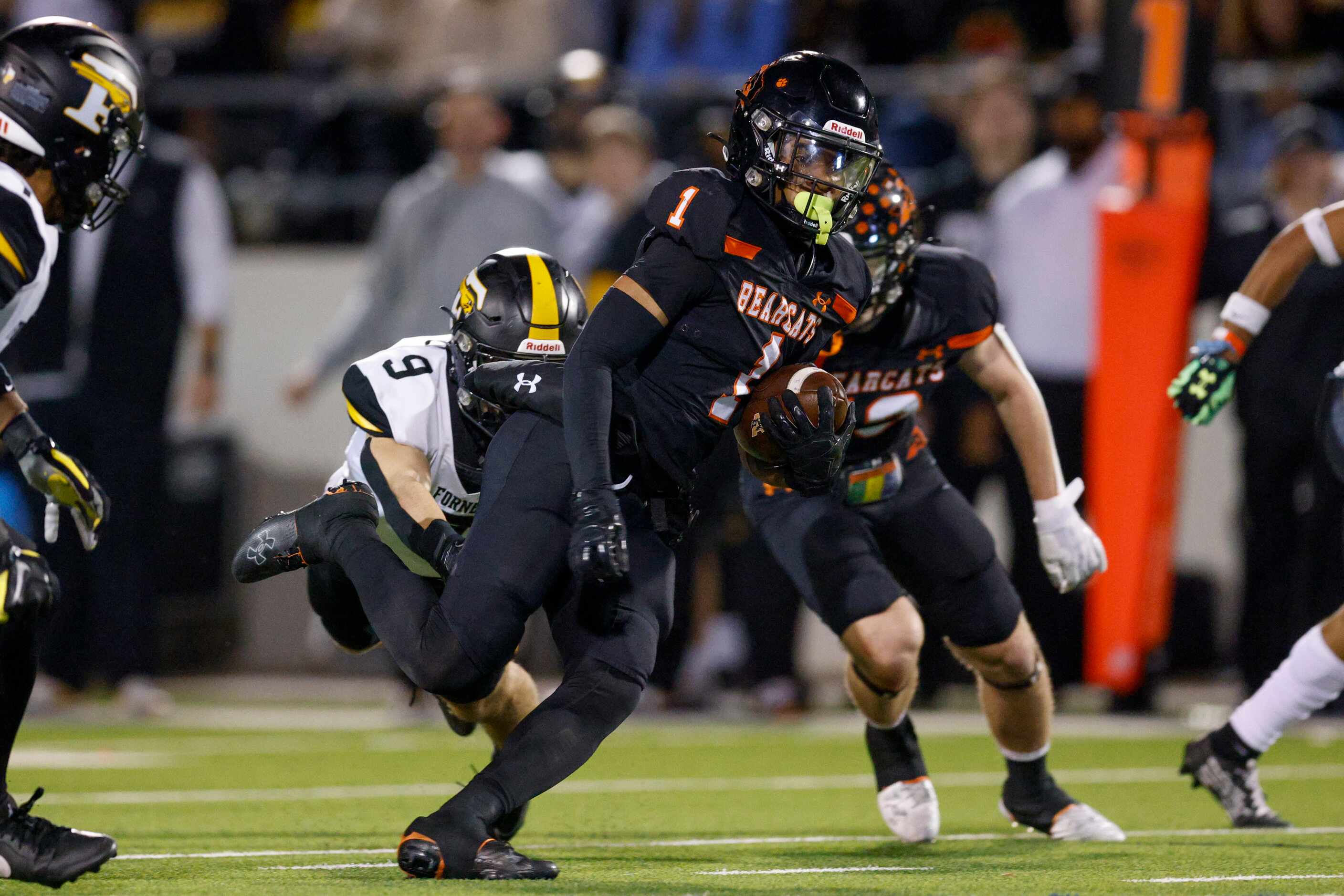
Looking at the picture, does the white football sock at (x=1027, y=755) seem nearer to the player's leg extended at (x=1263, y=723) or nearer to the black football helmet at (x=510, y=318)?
the player's leg extended at (x=1263, y=723)

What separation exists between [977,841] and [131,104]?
276cm

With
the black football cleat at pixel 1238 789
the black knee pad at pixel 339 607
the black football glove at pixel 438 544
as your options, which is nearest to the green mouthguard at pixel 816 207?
the black football glove at pixel 438 544

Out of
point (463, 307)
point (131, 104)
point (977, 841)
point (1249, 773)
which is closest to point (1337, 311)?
point (1249, 773)

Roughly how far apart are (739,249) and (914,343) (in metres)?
1.03

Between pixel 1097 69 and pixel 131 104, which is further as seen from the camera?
pixel 1097 69

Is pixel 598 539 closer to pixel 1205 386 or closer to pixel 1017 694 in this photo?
pixel 1017 694

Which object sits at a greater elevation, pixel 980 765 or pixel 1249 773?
pixel 1249 773

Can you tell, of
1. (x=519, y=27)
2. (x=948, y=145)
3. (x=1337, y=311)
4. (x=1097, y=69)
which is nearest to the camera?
(x=1337, y=311)

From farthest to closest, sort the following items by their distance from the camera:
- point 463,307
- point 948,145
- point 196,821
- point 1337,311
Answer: point 948,145 → point 1337,311 → point 196,821 → point 463,307

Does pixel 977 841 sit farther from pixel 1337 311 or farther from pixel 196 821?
pixel 1337 311

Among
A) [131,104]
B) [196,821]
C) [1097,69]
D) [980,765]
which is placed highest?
[131,104]

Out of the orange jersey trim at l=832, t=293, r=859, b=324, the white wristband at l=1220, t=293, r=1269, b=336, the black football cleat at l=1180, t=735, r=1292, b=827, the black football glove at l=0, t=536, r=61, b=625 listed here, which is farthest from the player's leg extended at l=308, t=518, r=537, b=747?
the white wristband at l=1220, t=293, r=1269, b=336

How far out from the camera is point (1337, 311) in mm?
7879

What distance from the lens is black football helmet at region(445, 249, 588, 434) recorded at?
15.1 feet
